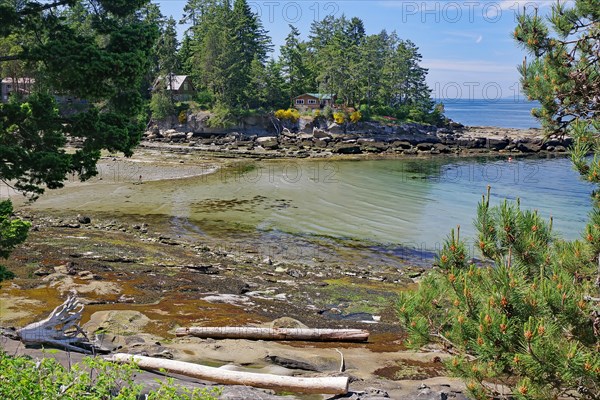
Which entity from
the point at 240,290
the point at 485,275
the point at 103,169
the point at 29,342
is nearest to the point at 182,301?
the point at 240,290

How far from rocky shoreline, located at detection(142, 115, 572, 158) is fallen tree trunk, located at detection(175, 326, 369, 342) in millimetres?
46924

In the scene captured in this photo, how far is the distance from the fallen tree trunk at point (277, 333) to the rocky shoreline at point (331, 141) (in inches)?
1847

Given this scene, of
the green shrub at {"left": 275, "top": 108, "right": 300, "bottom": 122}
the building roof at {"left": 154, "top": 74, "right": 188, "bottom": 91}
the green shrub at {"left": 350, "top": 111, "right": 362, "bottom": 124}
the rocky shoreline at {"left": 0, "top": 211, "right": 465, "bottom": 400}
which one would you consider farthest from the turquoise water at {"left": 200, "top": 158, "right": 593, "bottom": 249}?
the building roof at {"left": 154, "top": 74, "right": 188, "bottom": 91}

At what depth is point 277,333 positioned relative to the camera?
12461mm

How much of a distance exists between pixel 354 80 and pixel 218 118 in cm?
2219

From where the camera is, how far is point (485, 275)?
634cm

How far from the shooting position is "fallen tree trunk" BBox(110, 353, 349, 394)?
918 centimetres

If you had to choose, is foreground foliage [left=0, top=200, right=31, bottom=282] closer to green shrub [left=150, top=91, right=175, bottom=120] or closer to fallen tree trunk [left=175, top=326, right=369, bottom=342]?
fallen tree trunk [left=175, top=326, right=369, bottom=342]

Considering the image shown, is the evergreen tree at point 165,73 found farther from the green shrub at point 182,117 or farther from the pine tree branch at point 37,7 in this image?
the pine tree branch at point 37,7

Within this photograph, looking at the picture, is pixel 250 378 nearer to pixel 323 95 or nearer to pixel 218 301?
pixel 218 301

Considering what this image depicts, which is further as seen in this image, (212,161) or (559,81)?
(212,161)

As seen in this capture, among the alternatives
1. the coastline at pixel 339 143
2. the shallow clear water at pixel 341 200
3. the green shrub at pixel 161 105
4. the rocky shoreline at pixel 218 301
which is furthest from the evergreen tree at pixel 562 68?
the green shrub at pixel 161 105

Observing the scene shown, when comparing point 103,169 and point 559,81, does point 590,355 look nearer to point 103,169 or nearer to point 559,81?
point 559,81

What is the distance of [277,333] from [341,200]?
24.3m
